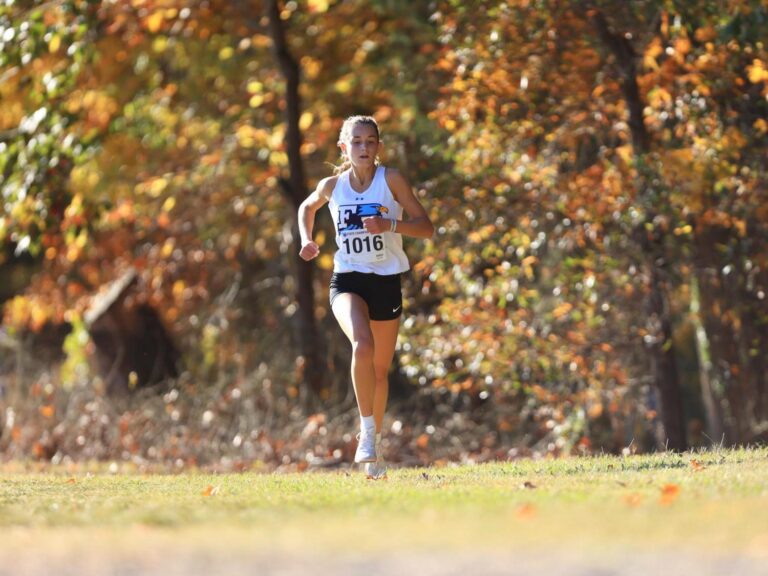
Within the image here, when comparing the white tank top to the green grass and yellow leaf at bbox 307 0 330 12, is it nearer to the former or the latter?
the green grass

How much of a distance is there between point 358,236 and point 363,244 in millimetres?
59

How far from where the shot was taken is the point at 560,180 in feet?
49.6

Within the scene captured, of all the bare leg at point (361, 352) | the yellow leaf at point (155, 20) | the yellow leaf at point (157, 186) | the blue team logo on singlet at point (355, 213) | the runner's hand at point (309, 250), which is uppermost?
the yellow leaf at point (155, 20)

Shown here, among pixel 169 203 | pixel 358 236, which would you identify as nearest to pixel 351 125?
pixel 358 236

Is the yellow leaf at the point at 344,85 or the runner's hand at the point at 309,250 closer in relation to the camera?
the runner's hand at the point at 309,250

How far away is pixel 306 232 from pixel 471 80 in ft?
17.6

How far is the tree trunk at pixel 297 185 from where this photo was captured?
1831cm

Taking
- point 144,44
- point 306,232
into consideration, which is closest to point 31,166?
point 144,44

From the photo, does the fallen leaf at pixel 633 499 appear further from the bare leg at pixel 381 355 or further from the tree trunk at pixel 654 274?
the tree trunk at pixel 654 274

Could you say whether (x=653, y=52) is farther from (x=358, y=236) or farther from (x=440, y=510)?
(x=440, y=510)

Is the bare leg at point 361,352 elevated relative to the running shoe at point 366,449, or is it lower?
elevated

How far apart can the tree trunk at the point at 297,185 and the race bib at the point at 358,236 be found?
8.48 meters

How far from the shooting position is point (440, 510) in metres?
6.95

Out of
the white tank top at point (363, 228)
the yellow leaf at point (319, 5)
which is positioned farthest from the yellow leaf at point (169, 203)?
the white tank top at point (363, 228)
